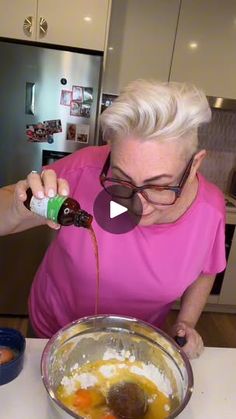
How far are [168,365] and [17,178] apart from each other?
5.09 ft

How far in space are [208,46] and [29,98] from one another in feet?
3.74

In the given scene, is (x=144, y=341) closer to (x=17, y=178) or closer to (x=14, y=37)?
(x=17, y=178)

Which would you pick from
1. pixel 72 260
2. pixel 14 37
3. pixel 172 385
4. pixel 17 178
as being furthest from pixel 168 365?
pixel 14 37

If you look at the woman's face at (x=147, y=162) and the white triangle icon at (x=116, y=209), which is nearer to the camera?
the woman's face at (x=147, y=162)

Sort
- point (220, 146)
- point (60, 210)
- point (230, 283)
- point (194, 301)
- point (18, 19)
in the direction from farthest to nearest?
1. point (220, 146)
2. point (230, 283)
3. point (18, 19)
4. point (194, 301)
5. point (60, 210)

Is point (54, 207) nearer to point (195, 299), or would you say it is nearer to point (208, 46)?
point (195, 299)

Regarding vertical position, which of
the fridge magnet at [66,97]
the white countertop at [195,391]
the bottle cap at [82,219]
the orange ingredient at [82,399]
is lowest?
the white countertop at [195,391]

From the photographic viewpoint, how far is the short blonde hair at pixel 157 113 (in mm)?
733

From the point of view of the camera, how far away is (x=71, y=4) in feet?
5.93

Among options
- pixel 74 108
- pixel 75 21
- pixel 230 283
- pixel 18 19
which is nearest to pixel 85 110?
pixel 74 108

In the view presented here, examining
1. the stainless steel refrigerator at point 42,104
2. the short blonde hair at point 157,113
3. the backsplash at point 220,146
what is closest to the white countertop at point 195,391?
the short blonde hair at point 157,113

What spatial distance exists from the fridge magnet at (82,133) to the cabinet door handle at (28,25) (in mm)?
532

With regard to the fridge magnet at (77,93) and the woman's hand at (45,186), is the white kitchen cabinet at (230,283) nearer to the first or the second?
the fridge magnet at (77,93)

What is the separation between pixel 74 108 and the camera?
6.44 feet
